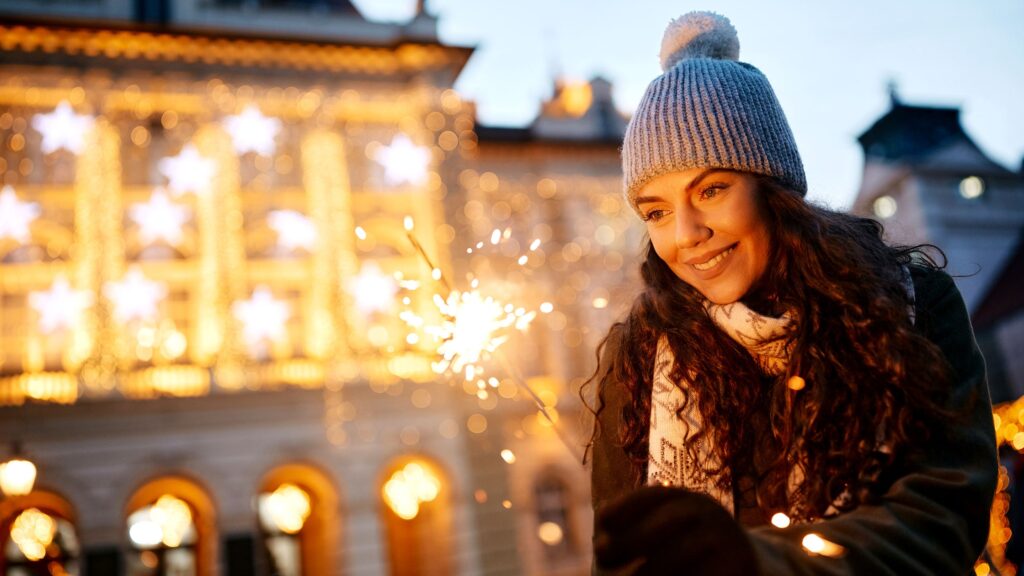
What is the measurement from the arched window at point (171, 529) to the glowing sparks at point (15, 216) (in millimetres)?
4358

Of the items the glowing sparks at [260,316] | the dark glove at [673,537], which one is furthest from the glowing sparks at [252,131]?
the dark glove at [673,537]

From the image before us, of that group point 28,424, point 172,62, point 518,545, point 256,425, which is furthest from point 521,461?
point 172,62

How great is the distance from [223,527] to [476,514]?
3.93 metres

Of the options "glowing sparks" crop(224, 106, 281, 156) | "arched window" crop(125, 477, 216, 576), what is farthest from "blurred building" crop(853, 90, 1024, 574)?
"arched window" crop(125, 477, 216, 576)

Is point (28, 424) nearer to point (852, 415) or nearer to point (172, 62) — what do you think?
point (172, 62)

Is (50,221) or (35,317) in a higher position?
(50,221)

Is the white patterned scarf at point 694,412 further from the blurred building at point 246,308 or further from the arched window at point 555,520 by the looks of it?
the arched window at point 555,520

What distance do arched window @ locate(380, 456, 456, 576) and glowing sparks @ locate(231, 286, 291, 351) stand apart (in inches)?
116

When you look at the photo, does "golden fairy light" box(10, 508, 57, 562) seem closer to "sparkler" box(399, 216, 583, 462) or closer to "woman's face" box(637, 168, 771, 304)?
"sparkler" box(399, 216, 583, 462)

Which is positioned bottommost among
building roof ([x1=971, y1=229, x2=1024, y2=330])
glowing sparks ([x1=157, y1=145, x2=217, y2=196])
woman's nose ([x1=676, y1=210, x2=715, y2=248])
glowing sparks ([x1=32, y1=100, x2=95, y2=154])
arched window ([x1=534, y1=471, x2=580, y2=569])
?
arched window ([x1=534, y1=471, x2=580, y2=569])

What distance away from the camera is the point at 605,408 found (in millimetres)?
2049

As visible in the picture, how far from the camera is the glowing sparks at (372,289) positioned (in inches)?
571

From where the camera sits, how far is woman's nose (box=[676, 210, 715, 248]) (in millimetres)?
1758

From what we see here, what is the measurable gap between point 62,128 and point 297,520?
7.34 m
